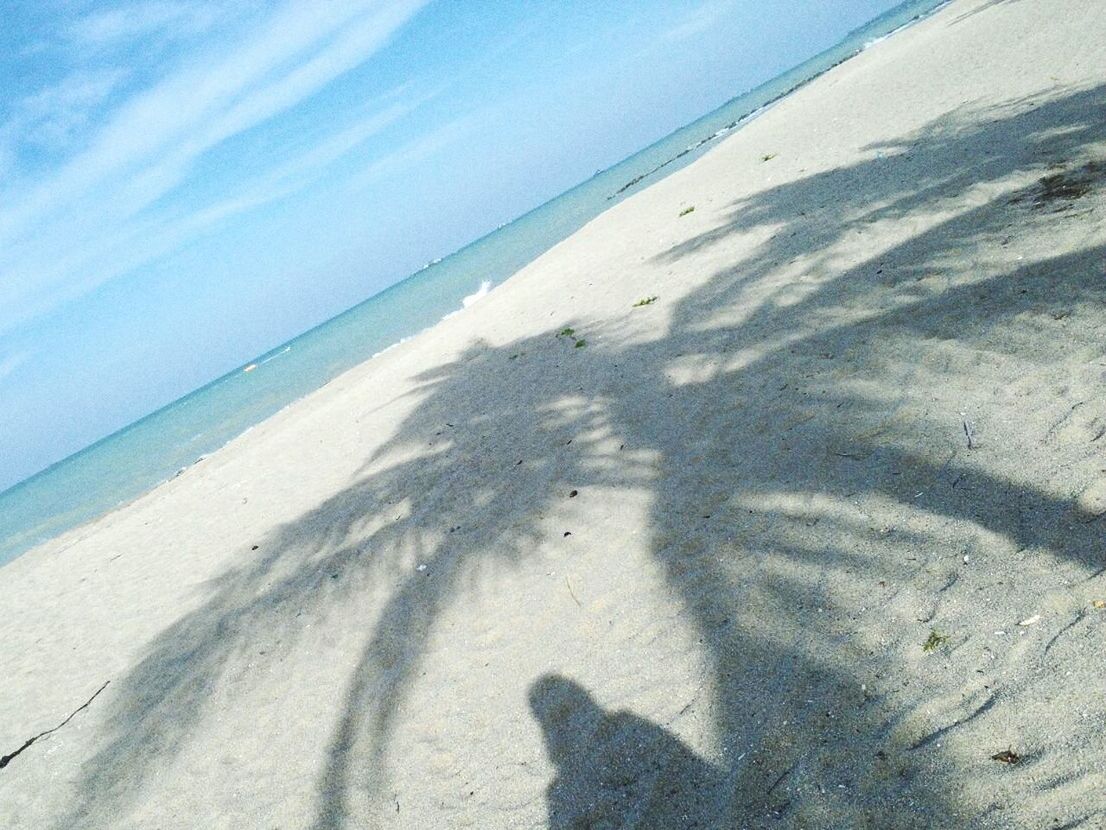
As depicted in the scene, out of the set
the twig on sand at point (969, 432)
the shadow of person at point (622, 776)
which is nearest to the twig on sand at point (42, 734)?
the shadow of person at point (622, 776)

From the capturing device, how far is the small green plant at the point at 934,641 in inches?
93.9

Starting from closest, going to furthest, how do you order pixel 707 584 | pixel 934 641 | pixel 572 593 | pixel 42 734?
pixel 934 641
pixel 707 584
pixel 572 593
pixel 42 734

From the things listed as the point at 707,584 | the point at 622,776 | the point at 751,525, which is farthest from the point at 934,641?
the point at 622,776

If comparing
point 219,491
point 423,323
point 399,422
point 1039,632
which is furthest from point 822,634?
point 423,323

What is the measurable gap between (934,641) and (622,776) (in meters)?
1.25

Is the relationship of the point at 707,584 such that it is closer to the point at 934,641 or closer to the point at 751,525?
the point at 751,525

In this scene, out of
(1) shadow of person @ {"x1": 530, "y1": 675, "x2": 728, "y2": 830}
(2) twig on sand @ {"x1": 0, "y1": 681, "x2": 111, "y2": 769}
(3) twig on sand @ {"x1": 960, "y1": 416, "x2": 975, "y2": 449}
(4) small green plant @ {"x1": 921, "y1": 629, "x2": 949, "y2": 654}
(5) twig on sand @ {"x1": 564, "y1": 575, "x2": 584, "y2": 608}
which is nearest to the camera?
(1) shadow of person @ {"x1": 530, "y1": 675, "x2": 728, "y2": 830}

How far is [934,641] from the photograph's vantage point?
7.91ft

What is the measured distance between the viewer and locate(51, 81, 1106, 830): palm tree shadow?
2342 millimetres

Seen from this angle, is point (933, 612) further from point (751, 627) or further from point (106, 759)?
point (106, 759)

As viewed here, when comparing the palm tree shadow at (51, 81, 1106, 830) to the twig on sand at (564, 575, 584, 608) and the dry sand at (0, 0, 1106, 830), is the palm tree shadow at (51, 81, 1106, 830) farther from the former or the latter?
the twig on sand at (564, 575, 584, 608)

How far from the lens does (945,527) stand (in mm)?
2855

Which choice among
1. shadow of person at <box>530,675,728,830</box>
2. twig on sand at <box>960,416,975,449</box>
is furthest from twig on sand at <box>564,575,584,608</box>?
twig on sand at <box>960,416,975,449</box>

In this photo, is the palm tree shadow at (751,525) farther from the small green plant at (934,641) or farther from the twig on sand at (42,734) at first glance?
the twig on sand at (42,734)
